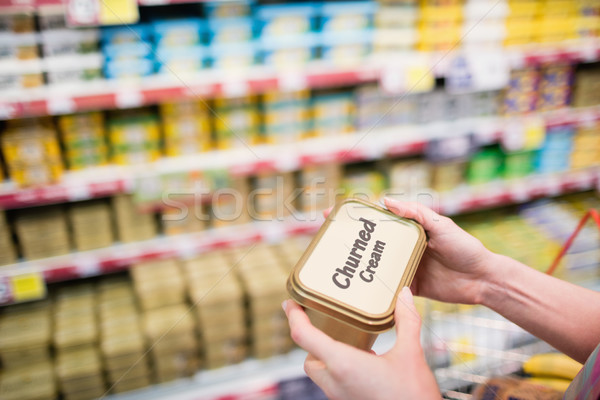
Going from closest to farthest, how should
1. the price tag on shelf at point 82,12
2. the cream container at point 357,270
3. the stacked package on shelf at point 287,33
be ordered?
1. the cream container at point 357,270
2. the price tag on shelf at point 82,12
3. the stacked package on shelf at point 287,33

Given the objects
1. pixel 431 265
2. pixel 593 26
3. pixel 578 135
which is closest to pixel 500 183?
pixel 578 135

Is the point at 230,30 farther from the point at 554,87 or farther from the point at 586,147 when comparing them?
the point at 586,147

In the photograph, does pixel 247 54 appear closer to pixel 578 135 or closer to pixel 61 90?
pixel 61 90

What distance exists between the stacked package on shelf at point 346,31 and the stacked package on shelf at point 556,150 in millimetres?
1110

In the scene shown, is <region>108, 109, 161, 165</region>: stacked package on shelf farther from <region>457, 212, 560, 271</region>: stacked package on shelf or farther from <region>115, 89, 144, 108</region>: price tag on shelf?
<region>457, 212, 560, 271</region>: stacked package on shelf

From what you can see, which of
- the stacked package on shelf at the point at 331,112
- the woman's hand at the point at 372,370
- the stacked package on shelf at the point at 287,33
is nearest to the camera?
the woman's hand at the point at 372,370

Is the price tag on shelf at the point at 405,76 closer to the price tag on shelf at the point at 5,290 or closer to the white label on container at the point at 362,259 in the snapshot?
the white label on container at the point at 362,259


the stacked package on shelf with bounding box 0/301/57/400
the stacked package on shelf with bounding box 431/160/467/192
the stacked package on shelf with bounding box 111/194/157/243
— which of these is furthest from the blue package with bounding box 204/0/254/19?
the stacked package on shelf with bounding box 0/301/57/400

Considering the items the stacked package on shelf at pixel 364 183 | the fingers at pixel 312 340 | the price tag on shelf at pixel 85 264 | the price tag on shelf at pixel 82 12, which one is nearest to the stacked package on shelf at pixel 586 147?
the stacked package on shelf at pixel 364 183

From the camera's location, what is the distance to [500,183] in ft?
7.37

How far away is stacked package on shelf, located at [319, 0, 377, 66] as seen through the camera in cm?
171

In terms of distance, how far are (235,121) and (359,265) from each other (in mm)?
1043

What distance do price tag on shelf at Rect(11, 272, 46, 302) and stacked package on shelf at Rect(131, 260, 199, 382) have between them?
0.34 metres

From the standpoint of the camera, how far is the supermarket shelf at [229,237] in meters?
1.70
